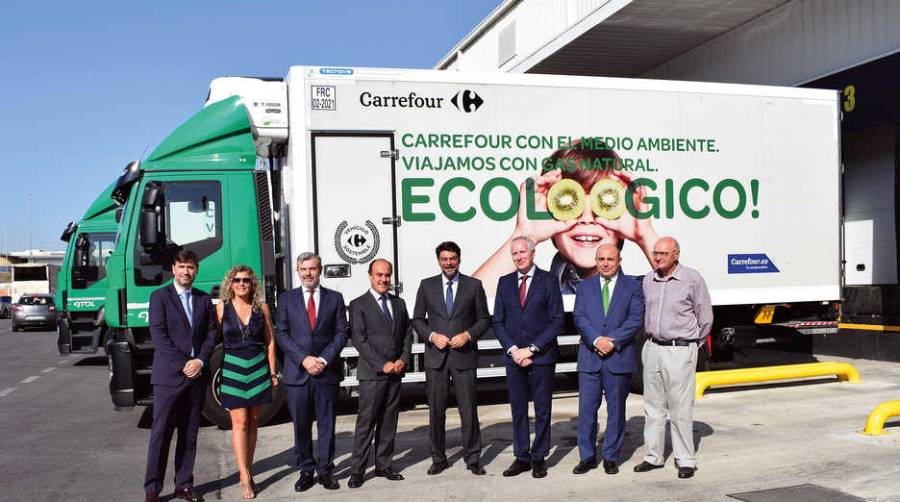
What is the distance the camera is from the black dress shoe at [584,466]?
20.7 feet

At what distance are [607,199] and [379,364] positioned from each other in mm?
3891

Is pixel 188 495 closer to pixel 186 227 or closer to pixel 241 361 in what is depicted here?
pixel 241 361

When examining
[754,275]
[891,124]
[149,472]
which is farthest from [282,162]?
[891,124]

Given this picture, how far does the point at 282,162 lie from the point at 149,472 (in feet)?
13.2

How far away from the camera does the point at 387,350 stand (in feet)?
20.4

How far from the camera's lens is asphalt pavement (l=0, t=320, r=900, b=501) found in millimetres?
5879

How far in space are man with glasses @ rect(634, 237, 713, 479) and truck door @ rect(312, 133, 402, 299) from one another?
299 centimetres

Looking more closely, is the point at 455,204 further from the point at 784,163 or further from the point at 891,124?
the point at 891,124

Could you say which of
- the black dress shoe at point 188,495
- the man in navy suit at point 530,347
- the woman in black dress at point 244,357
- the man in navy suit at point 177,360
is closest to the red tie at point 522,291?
the man in navy suit at point 530,347

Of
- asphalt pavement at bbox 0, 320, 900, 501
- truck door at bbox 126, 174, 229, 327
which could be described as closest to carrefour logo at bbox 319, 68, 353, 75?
truck door at bbox 126, 174, 229, 327

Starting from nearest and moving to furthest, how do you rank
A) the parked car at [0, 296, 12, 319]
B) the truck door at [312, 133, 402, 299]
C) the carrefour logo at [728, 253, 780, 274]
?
the truck door at [312, 133, 402, 299], the carrefour logo at [728, 253, 780, 274], the parked car at [0, 296, 12, 319]

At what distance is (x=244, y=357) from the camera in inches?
229

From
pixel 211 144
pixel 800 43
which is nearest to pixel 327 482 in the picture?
pixel 211 144

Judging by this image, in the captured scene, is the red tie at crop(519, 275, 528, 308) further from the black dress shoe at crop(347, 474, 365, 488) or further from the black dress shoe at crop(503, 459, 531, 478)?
the black dress shoe at crop(347, 474, 365, 488)
